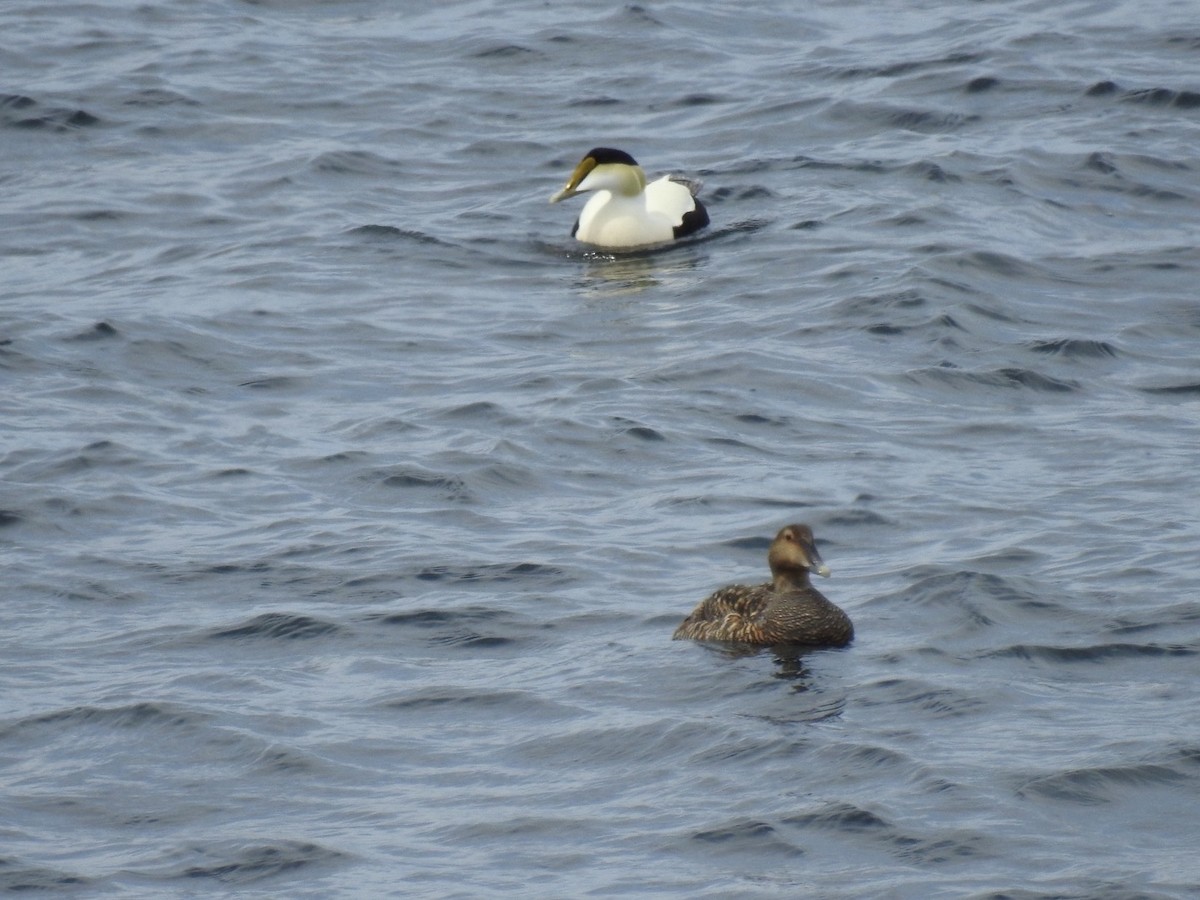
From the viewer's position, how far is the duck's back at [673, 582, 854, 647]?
9102mm

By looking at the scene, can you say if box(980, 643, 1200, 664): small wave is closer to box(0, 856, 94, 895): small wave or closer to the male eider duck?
the male eider duck

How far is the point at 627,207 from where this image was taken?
54.1ft

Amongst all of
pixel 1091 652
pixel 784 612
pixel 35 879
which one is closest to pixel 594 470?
pixel 784 612

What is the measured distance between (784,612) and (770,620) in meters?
0.07

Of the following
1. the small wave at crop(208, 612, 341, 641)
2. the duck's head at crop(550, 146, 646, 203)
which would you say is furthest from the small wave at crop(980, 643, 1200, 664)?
the duck's head at crop(550, 146, 646, 203)

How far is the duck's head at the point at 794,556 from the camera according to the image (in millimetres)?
9219

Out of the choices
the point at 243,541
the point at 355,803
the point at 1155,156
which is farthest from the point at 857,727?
the point at 1155,156

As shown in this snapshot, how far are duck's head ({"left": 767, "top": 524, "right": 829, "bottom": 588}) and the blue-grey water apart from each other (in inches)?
12.8

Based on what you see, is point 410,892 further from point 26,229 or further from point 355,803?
point 26,229

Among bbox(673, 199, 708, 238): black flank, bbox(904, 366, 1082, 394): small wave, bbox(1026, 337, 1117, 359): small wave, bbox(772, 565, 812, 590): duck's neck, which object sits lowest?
bbox(772, 565, 812, 590): duck's neck

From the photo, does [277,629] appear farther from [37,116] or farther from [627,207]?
[37,116]

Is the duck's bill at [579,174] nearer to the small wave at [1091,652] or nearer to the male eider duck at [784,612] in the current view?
the male eider duck at [784,612]

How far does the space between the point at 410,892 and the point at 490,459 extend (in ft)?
15.6

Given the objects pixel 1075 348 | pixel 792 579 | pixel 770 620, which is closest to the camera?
pixel 770 620
